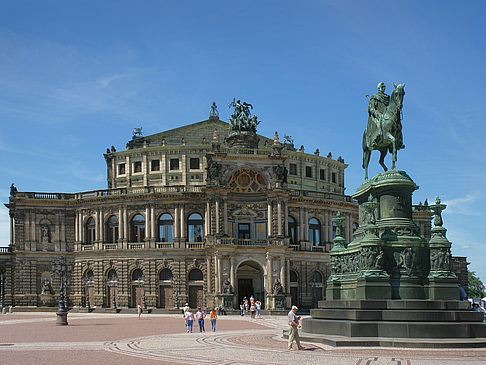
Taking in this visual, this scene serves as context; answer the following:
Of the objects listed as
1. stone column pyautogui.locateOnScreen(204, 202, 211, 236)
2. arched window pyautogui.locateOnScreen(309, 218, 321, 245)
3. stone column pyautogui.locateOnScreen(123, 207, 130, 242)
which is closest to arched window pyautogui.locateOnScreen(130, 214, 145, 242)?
stone column pyautogui.locateOnScreen(123, 207, 130, 242)

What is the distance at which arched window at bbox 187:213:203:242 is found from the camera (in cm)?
7438

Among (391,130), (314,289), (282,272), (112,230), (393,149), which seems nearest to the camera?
(393,149)

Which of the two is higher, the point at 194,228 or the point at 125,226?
the point at 125,226

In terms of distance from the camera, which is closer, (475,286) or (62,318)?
(62,318)

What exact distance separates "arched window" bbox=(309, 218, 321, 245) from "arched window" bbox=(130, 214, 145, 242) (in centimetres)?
1966

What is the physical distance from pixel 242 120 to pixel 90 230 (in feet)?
73.0

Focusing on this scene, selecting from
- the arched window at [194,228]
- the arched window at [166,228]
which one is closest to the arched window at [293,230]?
the arched window at [194,228]

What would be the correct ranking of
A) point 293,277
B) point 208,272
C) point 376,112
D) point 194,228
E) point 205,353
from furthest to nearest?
point 293,277 < point 194,228 < point 208,272 < point 376,112 < point 205,353

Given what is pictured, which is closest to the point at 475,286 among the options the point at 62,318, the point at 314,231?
the point at 314,231

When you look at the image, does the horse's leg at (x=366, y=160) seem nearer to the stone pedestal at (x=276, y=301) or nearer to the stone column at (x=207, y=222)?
the stone pedestal at (x=276, y=301)

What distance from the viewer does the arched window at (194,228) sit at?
74375mm

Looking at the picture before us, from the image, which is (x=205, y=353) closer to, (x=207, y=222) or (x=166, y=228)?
A: (x=207, y=222)

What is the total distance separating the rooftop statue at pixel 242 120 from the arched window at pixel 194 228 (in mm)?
10755

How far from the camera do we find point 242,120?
3024 inches
